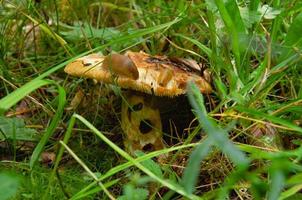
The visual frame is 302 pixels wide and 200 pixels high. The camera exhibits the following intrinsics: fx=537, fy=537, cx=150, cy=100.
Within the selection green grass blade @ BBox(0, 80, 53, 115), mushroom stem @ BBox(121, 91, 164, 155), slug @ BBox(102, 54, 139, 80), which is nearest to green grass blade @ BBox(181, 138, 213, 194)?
→ green grass blade @ BBox(0, 80, 53, 115)

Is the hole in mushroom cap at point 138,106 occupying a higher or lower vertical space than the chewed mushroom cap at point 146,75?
lower

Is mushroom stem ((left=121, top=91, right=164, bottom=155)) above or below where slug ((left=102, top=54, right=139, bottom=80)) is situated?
below

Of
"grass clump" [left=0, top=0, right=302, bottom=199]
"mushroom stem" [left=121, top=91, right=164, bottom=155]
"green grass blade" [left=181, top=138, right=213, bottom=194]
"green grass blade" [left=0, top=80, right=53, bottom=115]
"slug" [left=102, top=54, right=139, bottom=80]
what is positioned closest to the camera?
"green grass blade" [left=181, top=138, right=213, bottom=194]

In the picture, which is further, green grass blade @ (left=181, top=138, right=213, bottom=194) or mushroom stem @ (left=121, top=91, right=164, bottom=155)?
mushroom stem @ (left=121, top=91, right=164, bottom=155)

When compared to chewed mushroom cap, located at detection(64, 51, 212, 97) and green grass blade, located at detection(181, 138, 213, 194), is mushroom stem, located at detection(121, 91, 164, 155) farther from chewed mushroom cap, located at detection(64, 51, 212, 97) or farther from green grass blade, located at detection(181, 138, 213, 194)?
green grass blade, located at detection(181, 138, 213, 194)

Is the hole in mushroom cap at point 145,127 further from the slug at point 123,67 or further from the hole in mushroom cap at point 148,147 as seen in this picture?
the slug at point 123,67

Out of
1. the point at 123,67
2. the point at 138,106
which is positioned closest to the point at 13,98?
the point at 123,67

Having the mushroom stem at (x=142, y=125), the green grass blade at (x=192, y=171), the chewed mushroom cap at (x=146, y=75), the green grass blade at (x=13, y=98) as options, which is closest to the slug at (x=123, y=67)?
the chewed mushroom cap at (x=146, y=75)

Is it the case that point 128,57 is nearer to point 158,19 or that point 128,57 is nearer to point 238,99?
point 238,99

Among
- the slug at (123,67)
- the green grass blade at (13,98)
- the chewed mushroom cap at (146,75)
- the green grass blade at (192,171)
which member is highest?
the green grass blade at (192,171)
